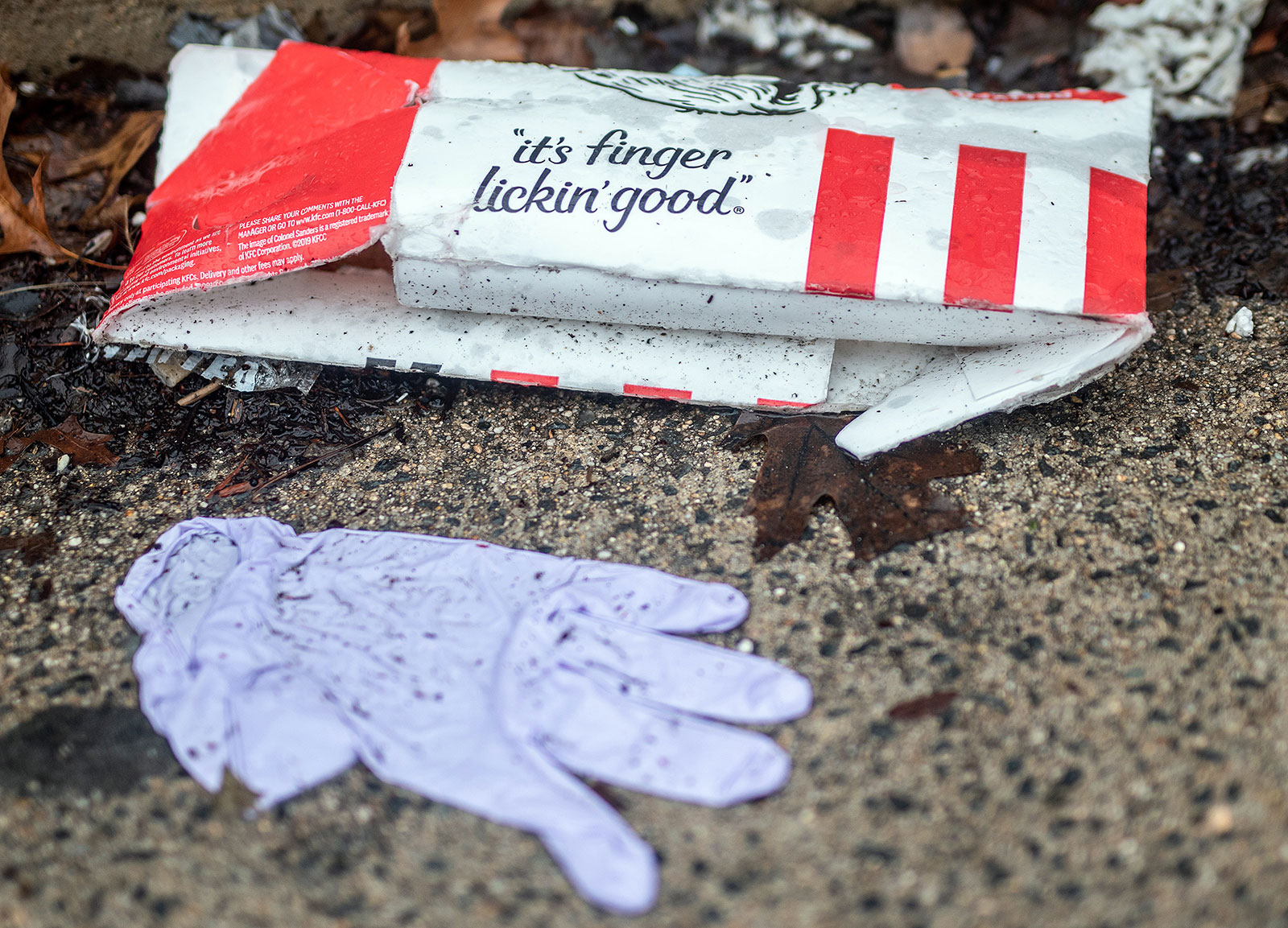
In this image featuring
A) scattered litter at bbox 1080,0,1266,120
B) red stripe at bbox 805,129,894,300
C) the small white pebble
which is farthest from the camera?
scattered litter at bbox 1080,0,1266,120

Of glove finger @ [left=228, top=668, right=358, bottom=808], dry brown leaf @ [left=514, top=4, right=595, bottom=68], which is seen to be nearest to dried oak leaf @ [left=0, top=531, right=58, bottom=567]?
glove finger @ [left=228, top=668, right=358, bottom=808]

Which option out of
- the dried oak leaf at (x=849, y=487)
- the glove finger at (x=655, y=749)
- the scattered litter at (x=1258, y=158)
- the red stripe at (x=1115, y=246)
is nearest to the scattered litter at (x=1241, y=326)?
the red stripe at (x=1115, y=246)

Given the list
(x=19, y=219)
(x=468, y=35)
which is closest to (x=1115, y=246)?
(x=468, y=35)

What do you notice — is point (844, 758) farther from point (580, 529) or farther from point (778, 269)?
point (778, 269)

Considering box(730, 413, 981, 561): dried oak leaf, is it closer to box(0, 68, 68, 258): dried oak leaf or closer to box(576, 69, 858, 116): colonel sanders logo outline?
box(576, 69, 858, 116): colonel sanders logo outline

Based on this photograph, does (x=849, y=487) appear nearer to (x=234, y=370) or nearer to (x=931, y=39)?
(x=234, y=370)

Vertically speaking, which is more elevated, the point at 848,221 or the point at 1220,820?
the point at 848,221
